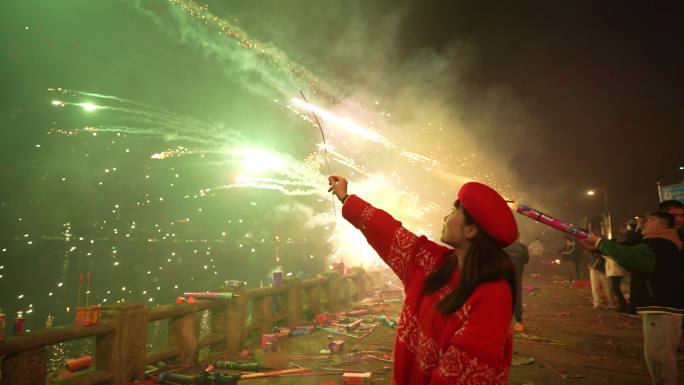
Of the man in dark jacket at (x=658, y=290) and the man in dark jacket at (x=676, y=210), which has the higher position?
the man in dark jacket at (x=676, y=210)

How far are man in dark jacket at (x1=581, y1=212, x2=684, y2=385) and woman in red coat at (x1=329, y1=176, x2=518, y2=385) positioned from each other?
96.0 inches

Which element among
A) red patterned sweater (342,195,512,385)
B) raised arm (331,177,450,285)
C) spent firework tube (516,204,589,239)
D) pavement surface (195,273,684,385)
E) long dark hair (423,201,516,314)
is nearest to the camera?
red patterned sweater (342,195,512,385)

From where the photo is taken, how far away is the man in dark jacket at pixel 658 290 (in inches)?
149

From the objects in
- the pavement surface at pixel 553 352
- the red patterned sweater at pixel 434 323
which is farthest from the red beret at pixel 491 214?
the pavement surface at pixel 553 352

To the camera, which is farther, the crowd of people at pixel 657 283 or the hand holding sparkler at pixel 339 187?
the crowd of people at pixel 657 283

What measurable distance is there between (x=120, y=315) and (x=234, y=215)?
80976 millimetres

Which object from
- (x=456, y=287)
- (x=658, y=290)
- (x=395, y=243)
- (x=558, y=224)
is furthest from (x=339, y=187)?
(x=658, y=290)

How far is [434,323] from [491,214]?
2.16 feet

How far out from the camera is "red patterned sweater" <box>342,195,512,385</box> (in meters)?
1.67

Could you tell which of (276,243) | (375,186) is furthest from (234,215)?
(375,186)

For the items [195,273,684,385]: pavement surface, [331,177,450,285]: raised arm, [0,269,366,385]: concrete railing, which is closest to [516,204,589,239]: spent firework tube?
[331,177,450,285]: raised arm

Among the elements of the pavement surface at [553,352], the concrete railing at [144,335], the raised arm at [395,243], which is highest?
the raised arm at [395,243]

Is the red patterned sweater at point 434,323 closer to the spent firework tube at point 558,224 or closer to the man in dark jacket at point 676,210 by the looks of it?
the spent firework tube at point 558,224

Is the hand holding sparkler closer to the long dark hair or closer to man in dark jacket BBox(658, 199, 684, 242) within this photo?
the long dark hair
